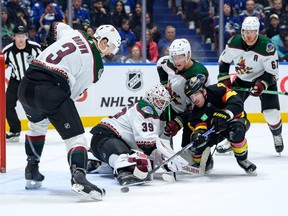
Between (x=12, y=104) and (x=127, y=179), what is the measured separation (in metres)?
3.25

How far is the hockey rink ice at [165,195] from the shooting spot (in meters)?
4.62

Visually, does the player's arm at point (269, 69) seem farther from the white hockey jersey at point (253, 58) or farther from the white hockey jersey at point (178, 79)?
the white hockey jersey at point (178, 79)

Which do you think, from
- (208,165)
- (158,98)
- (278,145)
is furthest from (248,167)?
(278,145)

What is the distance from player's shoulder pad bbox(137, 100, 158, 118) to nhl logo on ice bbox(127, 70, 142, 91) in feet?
12.9

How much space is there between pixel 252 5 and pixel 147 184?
5.53 meters

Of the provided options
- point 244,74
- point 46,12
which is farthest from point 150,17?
point 244,74

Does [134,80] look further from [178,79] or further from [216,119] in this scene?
[216,119]

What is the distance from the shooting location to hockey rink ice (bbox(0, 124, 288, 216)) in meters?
4.62

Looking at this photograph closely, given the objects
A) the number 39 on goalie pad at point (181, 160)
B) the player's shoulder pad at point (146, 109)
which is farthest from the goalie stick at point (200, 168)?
the player's shoulder pad at point (146, 109)

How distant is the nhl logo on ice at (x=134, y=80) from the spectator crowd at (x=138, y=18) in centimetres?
36

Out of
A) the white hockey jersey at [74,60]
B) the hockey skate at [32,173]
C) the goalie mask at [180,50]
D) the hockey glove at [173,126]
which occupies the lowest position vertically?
the hockey skate at [32,173]

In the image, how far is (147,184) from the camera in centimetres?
557

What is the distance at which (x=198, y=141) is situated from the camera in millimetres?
5707

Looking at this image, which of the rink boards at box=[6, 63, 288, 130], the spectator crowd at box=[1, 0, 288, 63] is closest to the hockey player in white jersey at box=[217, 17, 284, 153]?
the rink boards at box=[6, 63, 288, 130]
